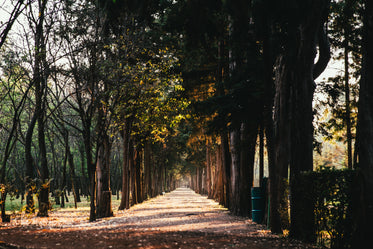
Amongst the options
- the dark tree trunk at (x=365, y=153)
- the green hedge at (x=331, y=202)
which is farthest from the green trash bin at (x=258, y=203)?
the dark tree trunk at (x=365, y=153)

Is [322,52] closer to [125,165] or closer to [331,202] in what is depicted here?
[331,202]

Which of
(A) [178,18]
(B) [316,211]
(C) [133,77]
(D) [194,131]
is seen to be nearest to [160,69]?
(C) [133,77]

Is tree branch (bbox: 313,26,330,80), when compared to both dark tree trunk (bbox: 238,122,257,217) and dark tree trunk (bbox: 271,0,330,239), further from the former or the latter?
dark tree trunk (bbox: 238,122,257,217)

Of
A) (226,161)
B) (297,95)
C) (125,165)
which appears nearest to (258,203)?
(297,95)

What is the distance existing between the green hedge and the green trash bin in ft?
13.7

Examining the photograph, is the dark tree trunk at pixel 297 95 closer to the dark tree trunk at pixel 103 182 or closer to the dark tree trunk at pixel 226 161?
the dark tree trunk at pixel 226 161

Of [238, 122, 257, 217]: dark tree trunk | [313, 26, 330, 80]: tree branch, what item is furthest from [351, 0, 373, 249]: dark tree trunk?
[238, 122, 257, 217]: dark tree trunk

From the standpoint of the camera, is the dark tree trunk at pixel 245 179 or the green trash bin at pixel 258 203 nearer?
the green trash bin at pixel 258 203

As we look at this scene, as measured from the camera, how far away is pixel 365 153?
273 inches

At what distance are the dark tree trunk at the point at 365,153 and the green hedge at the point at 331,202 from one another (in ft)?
0.55

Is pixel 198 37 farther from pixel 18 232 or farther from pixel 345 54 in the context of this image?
pixel 345 54

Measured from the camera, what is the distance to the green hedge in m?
6.72

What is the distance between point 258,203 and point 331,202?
554 centimetres

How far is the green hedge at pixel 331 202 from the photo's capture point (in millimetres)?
6719
